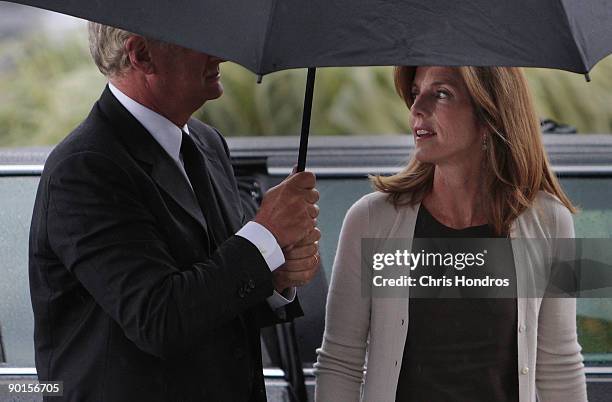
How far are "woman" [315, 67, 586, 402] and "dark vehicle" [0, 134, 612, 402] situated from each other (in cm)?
66

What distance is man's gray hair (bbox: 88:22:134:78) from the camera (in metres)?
2.65

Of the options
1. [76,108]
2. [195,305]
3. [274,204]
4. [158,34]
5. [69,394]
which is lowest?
[69,394]

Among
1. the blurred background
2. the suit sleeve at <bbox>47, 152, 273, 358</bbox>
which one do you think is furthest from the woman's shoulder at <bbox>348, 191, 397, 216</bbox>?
the blurred background

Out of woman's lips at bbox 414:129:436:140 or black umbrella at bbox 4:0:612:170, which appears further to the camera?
woman's lips at bbox 414:129:436:140

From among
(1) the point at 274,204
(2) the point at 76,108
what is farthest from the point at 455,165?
(2) the point at 76,108

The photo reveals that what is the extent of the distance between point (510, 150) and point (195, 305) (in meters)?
1.01

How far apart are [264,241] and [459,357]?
26.6 inches

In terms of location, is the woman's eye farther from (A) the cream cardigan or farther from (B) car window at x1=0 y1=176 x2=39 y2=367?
(B) car window at x1=0 y1=176 x2=39 y2=367

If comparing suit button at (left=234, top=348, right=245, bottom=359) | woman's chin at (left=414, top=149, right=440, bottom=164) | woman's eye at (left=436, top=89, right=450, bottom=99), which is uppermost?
woman's eye at (left=436, top=89, right=450, bottom=99)

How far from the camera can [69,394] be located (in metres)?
2.58

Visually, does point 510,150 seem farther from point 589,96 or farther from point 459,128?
point 589,96

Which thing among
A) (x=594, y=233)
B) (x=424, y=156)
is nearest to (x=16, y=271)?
(x=424, y=156)

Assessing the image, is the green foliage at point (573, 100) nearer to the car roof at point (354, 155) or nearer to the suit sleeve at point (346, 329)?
the car roof at point (354, 155)

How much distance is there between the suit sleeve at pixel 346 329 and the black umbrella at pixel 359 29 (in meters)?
0.82
